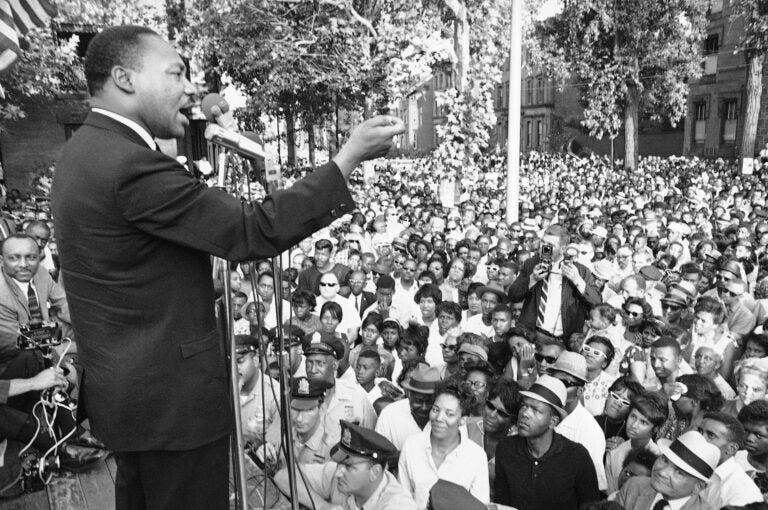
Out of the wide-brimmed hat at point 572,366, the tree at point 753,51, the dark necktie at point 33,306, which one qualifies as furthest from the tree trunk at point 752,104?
the dark necktie at point 33,306

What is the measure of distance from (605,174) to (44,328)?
20420mm

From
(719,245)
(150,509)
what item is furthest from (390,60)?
(150,509)

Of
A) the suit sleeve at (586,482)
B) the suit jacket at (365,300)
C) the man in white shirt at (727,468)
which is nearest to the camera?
the man in white shirt at (727,468)

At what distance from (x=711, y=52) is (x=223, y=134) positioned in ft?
110

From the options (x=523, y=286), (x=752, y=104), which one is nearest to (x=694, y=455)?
(x=523, y=286)

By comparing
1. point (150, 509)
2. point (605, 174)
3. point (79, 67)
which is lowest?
point (605, 174)

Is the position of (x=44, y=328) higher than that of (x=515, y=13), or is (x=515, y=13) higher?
(x=515, y=13)

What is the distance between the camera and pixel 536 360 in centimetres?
530

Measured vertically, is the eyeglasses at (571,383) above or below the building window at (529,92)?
below

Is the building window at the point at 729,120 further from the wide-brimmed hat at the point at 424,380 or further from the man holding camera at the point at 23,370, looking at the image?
the man holding camera at the point at 23,370

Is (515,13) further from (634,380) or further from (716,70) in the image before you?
(716,70)

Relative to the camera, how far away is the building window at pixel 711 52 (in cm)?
2944

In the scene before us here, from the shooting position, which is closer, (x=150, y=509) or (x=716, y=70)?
(x=150, y=509)

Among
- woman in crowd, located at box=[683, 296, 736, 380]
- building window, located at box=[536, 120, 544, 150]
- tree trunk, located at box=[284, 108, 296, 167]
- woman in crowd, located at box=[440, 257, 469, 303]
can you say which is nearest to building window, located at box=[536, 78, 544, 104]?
building window, located at box=[536, 120, 544, 150]
